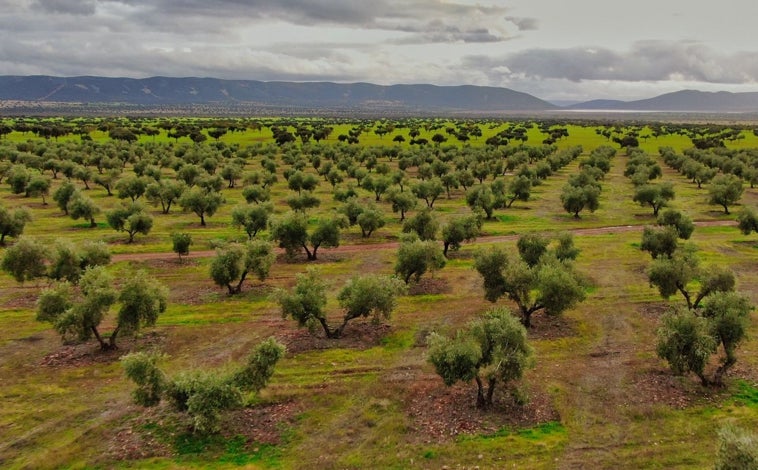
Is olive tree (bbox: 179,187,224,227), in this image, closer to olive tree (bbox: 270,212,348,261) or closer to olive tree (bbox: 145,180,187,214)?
olive tree (bbox: 145,180,187,214)

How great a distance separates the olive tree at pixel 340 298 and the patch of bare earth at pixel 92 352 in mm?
9560

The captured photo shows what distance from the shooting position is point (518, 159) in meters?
135

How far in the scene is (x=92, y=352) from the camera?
115 feet

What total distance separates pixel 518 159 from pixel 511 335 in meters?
114

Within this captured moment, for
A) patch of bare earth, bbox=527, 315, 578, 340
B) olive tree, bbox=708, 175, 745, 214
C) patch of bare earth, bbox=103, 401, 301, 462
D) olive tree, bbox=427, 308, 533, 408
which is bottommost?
patch of bare earth, bbox=103, 401, 301, 462

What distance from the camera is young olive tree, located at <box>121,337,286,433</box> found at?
2558 cm

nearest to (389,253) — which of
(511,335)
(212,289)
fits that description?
(212,289)

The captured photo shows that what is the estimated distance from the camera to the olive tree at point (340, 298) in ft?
117

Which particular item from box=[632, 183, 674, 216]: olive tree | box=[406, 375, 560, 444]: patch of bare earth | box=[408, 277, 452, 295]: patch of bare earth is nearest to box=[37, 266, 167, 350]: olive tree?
box=[406, 375, 560, 444]: patch of bare earth

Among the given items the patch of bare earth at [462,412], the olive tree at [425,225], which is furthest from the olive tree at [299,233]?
the patch of bare earth at [462,412]

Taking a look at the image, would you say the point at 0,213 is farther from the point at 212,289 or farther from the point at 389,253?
the point at 389,253

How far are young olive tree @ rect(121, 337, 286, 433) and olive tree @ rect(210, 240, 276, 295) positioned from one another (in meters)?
17.8

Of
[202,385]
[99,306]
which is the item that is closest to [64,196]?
[99,306]

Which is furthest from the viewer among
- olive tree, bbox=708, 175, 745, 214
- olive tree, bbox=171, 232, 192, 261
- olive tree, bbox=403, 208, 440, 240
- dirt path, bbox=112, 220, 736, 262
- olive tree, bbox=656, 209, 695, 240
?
olive tree, bbox=708, 175, 745, 214
